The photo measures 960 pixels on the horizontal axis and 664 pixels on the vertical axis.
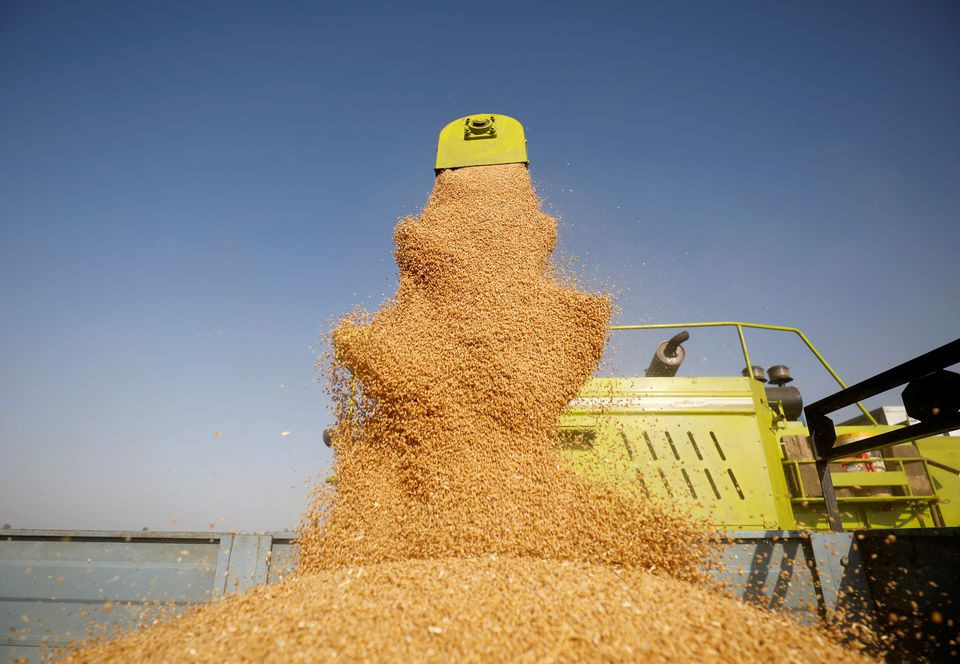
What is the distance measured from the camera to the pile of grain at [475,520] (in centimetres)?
170

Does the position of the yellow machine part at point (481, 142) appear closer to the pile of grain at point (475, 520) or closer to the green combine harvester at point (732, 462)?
the pile of grain at point (475, 520)

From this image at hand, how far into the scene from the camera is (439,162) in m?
4.92

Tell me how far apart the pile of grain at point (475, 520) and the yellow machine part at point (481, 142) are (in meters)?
0.53

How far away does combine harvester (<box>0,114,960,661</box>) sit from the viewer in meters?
2.22

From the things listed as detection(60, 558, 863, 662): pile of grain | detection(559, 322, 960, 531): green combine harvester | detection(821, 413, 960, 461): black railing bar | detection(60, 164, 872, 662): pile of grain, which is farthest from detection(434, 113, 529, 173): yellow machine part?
detection(60, 558, 863, 662): pile of grain

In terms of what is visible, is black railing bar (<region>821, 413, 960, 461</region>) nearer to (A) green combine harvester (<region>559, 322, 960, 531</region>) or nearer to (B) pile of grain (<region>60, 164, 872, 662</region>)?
(A) green combine harvester (<region>559, 322, 960, 531</region>)

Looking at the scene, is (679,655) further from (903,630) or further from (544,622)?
(903,630)

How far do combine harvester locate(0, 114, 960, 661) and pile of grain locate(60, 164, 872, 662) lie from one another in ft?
0.94

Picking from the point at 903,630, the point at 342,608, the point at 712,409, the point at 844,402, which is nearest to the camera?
the point at 342,608

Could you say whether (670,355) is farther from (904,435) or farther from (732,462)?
(904,435)

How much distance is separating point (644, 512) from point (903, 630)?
3.89 ft

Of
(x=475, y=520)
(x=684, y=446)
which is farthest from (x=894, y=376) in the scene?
(x=475, y=520)

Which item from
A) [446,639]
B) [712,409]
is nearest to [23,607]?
[446,639]

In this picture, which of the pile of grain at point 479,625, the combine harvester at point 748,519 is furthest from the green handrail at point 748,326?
the pile of grain at point 479,625
